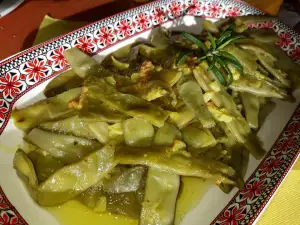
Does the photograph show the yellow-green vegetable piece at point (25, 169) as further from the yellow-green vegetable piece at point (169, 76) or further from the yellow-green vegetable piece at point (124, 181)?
the yellow-green vegetable piece at point (169, 76)

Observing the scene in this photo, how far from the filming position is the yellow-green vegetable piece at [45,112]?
2.56 meters

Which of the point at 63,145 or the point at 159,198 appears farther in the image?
the point at 63,145

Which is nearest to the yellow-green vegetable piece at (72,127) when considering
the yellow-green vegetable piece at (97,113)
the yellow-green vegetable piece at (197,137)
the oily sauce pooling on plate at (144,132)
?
the oily sauce pooling on plate at (144,132)

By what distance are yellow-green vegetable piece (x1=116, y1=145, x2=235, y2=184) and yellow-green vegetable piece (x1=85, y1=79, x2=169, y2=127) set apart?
7.4 inches

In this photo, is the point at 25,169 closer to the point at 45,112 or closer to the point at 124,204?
the point at 45,112

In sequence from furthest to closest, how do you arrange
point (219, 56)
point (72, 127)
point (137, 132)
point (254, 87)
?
1. point (254, 87)
2. point (219, 56)
3. point (72, 127)
4. point (137, 132)

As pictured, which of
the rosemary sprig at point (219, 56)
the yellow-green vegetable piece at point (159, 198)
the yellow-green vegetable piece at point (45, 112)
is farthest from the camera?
the rosemary sprig at point (219, 56)

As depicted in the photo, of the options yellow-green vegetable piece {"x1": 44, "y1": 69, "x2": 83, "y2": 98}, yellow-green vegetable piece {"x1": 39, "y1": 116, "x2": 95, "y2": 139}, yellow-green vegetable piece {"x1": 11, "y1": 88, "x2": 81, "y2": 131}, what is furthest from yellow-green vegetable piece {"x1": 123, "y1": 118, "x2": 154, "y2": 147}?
yellow-green vegetable piece {"x1": 44, "y1": 69, "x2": 83, "y2": 98}

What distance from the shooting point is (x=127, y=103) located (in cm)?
243

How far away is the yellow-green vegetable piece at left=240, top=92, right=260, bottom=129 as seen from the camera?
2758 millimetres

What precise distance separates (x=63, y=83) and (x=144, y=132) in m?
0.84

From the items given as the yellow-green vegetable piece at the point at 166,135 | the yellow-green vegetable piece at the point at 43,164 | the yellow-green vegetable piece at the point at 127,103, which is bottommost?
the yellow-green vegetable piece at the point at 43,164

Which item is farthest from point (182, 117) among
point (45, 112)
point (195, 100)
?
point (45, 112)

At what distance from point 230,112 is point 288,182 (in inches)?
24.3
